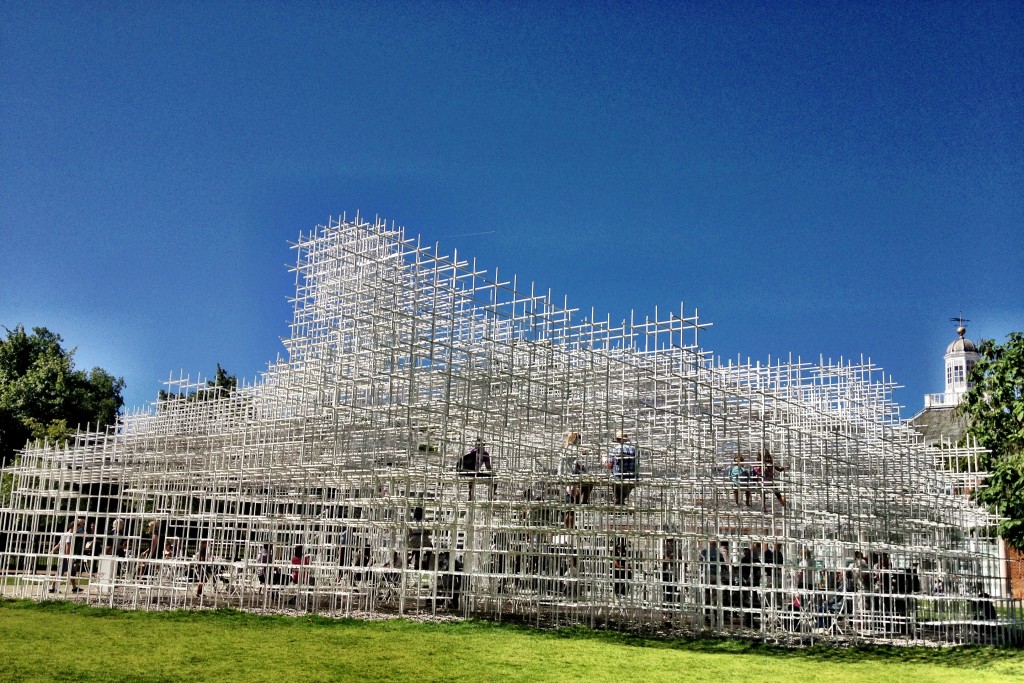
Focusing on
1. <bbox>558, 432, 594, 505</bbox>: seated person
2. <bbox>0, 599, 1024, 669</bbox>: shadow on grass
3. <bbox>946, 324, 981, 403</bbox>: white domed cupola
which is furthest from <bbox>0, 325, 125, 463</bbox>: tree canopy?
<bbox>946, 324, 981, 403</bbox>: white domed cupola

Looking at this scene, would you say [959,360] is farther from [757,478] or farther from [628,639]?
[628,639]

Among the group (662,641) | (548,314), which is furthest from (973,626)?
(548,314)

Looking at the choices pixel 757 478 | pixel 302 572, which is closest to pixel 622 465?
pixel 757 478

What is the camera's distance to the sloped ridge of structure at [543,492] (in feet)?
52.0

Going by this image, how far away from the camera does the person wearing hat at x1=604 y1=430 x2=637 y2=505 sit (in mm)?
15461

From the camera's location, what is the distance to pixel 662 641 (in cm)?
1450

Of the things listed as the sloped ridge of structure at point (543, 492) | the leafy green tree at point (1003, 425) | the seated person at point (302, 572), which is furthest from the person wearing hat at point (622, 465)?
the leafy green tree at point (1003, 425)

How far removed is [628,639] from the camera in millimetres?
14578

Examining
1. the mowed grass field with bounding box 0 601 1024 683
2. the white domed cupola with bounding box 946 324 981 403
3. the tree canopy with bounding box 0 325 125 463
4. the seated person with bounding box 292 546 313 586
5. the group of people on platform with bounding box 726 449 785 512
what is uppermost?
the white domed cupola with bounding box 946 324 981 403

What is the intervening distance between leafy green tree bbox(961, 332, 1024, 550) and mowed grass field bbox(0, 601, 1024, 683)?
3.17m

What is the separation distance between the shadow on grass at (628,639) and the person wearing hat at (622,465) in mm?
2158

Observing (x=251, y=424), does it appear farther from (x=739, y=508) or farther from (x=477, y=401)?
(x=739, y=508)

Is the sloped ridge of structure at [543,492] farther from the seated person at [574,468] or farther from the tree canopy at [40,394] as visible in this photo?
the tree canopy at [40,394]

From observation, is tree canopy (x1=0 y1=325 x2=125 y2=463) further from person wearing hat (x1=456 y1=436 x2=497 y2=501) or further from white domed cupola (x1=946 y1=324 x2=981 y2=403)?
white domed cupola (x1=946 y1=324 x2=981 y2=403)
